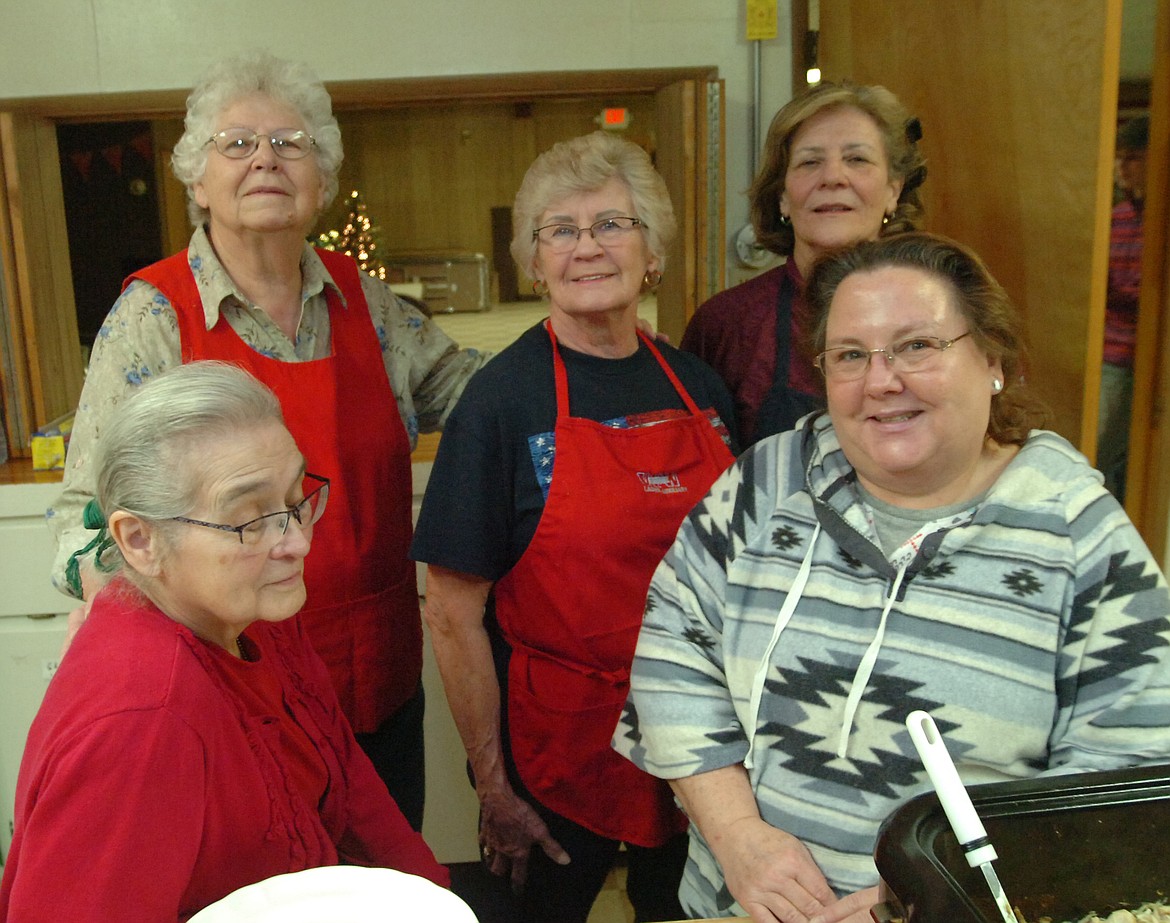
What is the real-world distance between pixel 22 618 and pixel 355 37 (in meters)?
1.63

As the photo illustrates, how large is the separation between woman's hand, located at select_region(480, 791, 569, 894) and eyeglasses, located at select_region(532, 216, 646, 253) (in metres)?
0.86

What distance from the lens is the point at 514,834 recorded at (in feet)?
5.21

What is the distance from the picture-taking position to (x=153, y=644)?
1.00m

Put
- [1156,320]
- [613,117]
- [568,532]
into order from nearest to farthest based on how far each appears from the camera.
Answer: [568,532]
[1156,320]
[613,117]

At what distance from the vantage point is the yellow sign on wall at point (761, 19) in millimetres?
2479

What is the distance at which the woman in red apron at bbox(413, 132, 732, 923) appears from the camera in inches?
58.6

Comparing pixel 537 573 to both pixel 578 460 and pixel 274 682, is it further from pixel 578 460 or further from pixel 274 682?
pixel 274 682

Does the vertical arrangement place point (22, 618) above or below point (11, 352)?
below

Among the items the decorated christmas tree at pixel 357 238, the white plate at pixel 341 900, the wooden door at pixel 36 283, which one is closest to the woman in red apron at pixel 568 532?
the white plate at pixel 341 900

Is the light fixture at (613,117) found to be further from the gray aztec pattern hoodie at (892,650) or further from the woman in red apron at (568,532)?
the gray aztec pattern hoodie at (892,650)

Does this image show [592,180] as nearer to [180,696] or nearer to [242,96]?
[242,96]

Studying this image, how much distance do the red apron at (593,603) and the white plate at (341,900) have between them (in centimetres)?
70

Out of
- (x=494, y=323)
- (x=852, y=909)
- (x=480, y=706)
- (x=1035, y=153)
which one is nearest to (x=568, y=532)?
(x=480, y=706)

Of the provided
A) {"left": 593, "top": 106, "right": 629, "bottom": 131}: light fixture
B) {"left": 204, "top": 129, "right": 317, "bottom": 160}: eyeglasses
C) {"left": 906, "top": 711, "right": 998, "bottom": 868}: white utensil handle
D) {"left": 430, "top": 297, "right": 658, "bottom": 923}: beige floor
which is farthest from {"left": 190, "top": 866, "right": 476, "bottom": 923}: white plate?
{"left": 593, "top": 106, "right": 629, "bottom": 131}: light fixture
